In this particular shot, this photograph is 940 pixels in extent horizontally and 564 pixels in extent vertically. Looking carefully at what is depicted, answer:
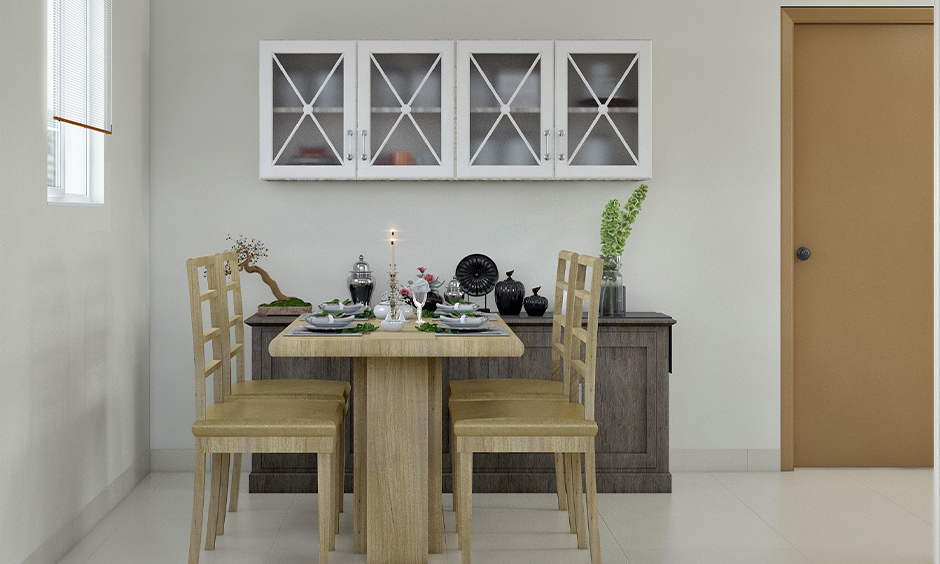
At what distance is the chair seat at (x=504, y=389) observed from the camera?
10.3 ft

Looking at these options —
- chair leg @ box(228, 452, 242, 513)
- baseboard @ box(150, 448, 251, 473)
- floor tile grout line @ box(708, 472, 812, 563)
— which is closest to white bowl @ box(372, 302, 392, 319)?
chair leg @ box(228, 452, 242, 513)

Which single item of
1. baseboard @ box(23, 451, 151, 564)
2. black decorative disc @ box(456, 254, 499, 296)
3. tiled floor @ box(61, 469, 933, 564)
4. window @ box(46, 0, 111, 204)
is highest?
window @ box(46, 0, 111, 204)

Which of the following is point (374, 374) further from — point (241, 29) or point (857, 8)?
point (857, 8)

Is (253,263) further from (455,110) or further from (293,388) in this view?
(455,110)

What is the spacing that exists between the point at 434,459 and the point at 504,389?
0.46 metres

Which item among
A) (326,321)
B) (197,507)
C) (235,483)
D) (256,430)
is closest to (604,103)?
(326,321)

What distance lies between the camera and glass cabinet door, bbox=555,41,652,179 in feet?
12.2

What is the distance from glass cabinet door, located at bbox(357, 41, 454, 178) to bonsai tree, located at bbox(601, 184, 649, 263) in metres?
0.74

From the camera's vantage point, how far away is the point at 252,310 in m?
4.06

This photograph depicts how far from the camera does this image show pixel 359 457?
287 centimetres

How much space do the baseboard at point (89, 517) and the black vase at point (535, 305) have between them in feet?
6.26

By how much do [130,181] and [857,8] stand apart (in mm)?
3476

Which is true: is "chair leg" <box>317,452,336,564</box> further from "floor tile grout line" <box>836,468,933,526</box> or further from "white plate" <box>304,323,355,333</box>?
"floor tile grout line" <box>836,468,933,526</box>

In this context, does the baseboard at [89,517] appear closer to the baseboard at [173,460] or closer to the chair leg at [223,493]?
the baseboard at [173,460]
